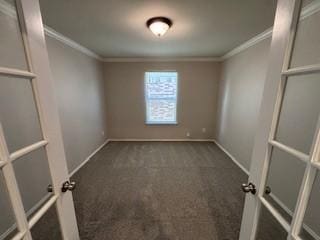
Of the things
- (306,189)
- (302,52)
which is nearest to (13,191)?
(306,189)

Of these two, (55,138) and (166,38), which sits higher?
(166,38)

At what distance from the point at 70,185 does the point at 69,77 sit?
2.53 meters

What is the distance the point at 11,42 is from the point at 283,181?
1.66m

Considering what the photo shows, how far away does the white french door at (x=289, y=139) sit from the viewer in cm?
69

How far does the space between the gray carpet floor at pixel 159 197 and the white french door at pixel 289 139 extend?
3.29 feet

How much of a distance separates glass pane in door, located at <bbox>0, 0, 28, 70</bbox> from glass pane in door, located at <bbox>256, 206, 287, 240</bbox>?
1420 mm

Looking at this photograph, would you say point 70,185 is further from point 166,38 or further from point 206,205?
point 166,38

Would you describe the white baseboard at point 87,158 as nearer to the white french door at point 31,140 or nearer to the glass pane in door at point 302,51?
A: the white french door at point 31,140

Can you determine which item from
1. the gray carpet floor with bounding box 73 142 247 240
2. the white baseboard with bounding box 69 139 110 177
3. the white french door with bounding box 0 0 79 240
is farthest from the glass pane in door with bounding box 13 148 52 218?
the white baseboard with bounding box 69 139 110 177

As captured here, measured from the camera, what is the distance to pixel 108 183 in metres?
2.73

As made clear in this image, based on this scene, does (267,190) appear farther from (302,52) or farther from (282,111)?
(302,52)

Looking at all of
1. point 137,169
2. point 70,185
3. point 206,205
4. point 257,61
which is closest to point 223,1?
point 257,61

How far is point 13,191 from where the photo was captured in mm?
646

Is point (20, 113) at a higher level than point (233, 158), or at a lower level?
higher
